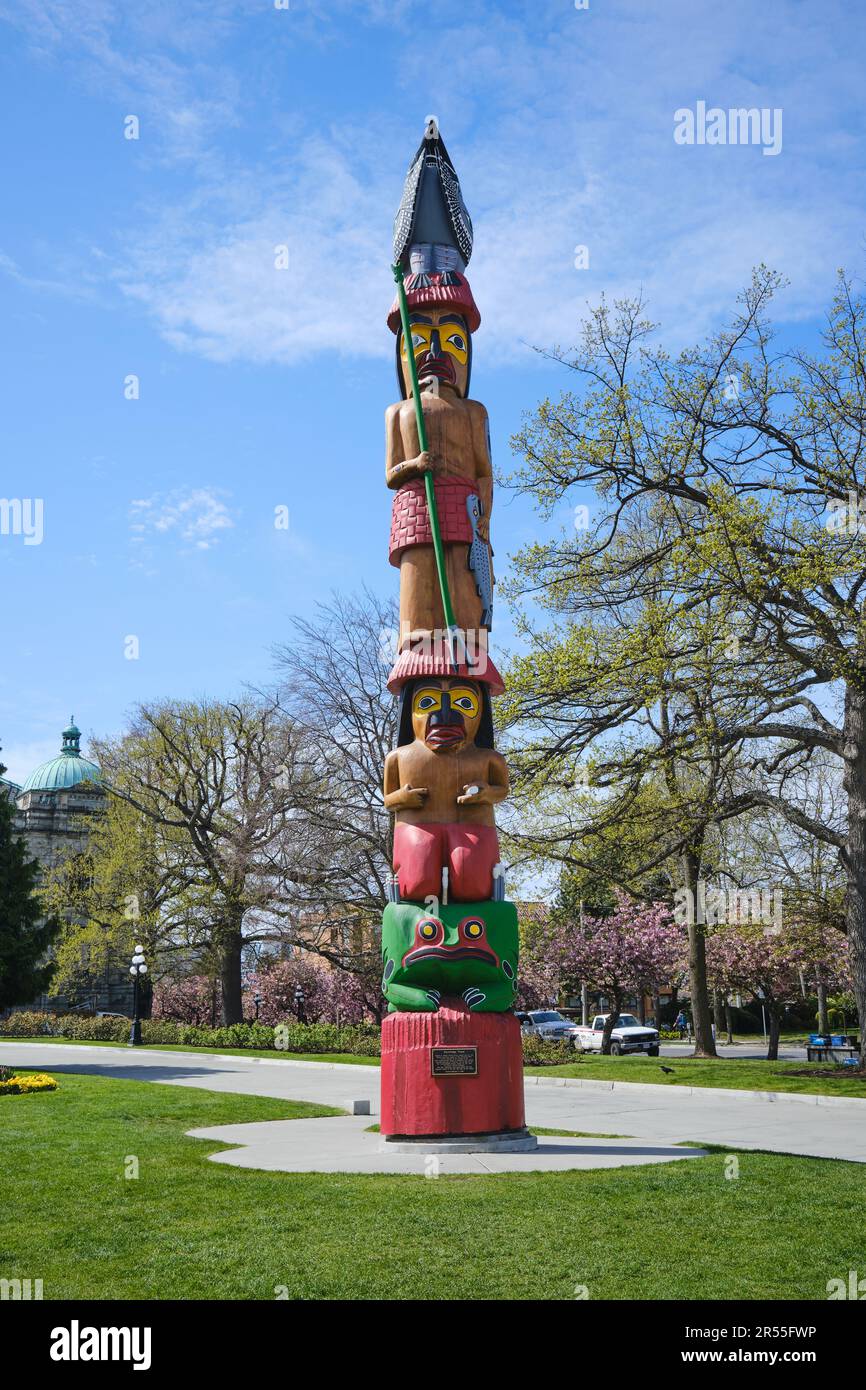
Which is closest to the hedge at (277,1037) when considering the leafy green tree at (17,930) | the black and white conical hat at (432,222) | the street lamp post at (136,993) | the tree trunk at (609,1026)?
the street lamp post at (136,993)

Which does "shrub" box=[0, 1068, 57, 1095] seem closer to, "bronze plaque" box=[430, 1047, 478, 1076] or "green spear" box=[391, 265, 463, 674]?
"bronze plaque" box=[430, 1047, 478, 1076]

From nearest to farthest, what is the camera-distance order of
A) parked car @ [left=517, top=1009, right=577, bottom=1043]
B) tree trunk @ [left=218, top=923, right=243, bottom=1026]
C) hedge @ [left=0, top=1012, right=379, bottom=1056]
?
hedge @ [left=0, top=1012, right=379, bottom=1056]
tree trunk @ [left=218, top=923, right=243, bottom=1026]
parked car @ [left=517, top=1009, right=577, bottom=1043]

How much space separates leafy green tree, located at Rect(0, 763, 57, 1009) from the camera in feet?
96.5

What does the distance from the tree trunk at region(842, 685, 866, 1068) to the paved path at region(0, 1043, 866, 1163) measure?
2.65 metres

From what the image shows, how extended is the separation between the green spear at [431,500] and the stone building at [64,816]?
4885cm

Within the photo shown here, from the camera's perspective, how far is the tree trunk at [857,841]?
21.4 meters

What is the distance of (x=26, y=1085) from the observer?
20.5 meters

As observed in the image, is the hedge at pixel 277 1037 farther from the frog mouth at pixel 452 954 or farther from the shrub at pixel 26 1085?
the frog mouth at pixel 452 954

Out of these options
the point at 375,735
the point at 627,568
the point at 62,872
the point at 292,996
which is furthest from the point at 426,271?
the point at 62,872

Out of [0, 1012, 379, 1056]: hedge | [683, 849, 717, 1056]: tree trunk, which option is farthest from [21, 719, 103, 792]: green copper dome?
[683, 849, 717, 1056]: tree trunk

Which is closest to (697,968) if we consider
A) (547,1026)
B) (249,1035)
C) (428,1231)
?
(547,1026)
